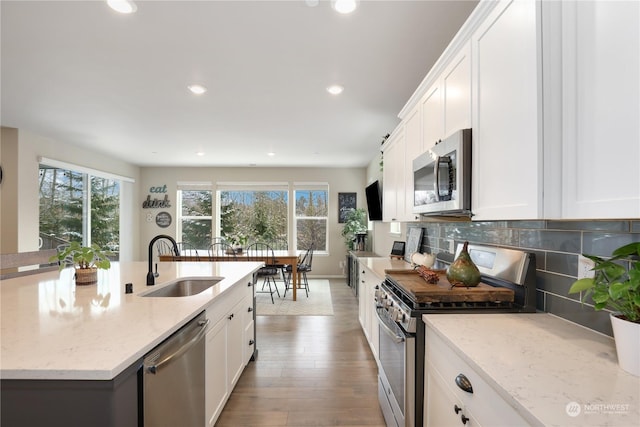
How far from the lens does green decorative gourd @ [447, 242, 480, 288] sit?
1.55 meters

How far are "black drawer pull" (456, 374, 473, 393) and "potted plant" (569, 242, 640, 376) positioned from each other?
42cm

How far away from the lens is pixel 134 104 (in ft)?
10.4

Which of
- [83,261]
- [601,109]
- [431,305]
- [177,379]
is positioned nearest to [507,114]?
[601,109]

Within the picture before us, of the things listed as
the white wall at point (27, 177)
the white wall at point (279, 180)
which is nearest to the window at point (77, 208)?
the white wall at point (27, 177)

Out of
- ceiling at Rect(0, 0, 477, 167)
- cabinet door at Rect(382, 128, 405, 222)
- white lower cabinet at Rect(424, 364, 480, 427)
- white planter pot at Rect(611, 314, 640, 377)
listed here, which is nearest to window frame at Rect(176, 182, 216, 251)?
ceiling at Rect(0, 0, 477, 167)

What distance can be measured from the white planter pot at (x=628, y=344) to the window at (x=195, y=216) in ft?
22.6

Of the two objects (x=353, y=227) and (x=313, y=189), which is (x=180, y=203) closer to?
(x=313, y=189)

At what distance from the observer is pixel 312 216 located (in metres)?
6.96

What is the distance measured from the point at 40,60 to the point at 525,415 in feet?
11.5

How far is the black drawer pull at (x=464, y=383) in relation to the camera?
3.26 ft

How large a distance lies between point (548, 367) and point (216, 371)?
5.55 feet

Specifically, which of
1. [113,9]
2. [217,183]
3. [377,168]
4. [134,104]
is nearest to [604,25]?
[113,9]

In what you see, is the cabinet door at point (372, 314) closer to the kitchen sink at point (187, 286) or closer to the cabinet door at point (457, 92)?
the kitchen sink at point (187, 286)

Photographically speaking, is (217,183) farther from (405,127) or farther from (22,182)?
(405,127)
